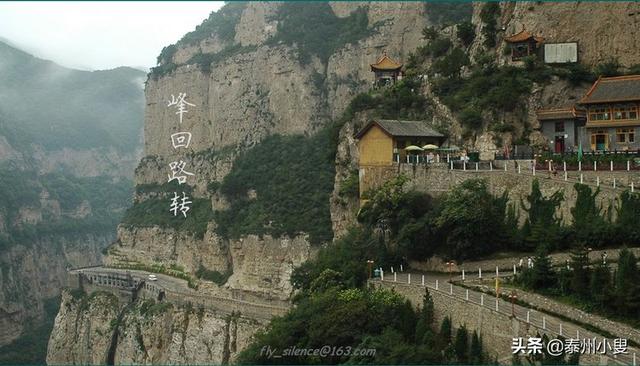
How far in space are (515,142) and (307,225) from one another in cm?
1812

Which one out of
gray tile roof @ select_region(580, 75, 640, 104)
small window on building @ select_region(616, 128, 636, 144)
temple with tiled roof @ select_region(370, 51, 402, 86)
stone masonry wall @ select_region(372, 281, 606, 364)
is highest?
temple with tiled roof @ select_region(370, 51, 402, 86)

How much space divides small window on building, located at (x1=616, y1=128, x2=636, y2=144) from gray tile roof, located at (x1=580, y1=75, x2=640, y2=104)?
4.41 ft

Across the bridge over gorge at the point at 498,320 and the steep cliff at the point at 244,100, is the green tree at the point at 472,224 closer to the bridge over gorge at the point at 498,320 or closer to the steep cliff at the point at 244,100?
the bridge over gorge at the point at 498,320

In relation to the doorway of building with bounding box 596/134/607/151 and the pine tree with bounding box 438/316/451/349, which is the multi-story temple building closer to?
the doorway of building with bounding box 596/134/607/151

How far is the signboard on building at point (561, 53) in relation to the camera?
125 feet

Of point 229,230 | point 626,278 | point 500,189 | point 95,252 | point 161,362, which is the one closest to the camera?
point 626,278

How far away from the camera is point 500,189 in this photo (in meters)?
31.2

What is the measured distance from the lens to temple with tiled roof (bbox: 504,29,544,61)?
38.6 meters

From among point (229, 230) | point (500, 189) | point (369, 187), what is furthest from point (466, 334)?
point (229, 230)

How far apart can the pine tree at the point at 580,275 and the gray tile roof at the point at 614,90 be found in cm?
1044

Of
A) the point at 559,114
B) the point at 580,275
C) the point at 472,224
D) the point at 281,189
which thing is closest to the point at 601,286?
the point at 580,275

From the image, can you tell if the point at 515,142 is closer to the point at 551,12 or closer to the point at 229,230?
the point at 551,12

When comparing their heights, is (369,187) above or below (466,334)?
above

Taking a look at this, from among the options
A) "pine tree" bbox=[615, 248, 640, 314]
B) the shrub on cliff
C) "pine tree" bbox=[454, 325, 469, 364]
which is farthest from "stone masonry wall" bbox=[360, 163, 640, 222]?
the shrub on cliff
